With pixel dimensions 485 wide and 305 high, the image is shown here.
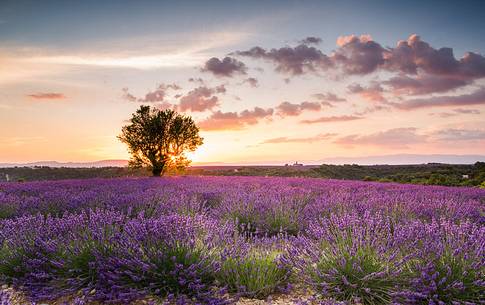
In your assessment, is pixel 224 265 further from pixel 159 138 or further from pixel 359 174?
pixel 359 174

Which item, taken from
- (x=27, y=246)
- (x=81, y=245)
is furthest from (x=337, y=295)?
(x=27, y=246)

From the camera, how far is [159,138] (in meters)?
20.9

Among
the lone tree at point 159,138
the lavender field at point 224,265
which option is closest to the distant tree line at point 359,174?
the lone tree at point 159,138

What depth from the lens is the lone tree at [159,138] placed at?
20.8m

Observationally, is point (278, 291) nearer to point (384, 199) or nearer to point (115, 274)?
point (115, 274)

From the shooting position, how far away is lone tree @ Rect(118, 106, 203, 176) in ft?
68.3

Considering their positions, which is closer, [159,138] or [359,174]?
[159,138]

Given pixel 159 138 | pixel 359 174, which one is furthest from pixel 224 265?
pixel 359 174

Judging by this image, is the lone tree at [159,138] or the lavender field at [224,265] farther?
the lone tree at [159,138]

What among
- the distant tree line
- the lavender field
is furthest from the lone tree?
the lavender field

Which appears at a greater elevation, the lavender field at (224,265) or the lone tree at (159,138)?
the lone tree at (159,138)

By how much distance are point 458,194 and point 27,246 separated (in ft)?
29.3

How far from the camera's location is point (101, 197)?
24.1 ft

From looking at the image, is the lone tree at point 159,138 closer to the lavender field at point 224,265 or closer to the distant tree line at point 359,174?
the distant tree line at point 359,174
